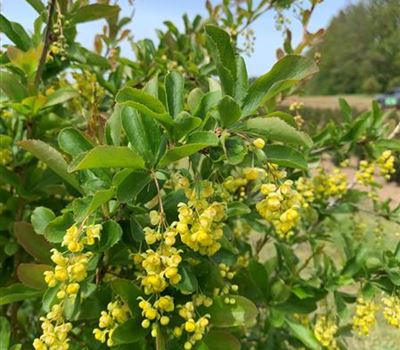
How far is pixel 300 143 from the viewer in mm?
785

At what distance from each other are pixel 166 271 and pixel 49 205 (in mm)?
860

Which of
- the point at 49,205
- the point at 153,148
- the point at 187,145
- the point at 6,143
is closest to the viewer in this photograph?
the point at 187,145

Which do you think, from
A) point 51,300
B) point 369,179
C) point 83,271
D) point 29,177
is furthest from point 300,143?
point 369,179

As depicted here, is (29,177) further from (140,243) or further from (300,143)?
(300,143)

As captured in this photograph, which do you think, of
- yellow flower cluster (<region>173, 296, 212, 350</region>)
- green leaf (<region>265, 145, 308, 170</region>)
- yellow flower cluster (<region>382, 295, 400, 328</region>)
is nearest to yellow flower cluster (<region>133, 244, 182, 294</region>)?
yellow flower cluster (<region>173, 296, 212, 350</region>)

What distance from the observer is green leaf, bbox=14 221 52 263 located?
106 centimetres

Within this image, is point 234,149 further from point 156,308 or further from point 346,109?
point 346,109

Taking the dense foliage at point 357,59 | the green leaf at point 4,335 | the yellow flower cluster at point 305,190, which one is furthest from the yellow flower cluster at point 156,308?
the dense foliage at point 357,59

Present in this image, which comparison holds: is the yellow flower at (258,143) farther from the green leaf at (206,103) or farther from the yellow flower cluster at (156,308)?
the yellow flower cluster at (156,308)

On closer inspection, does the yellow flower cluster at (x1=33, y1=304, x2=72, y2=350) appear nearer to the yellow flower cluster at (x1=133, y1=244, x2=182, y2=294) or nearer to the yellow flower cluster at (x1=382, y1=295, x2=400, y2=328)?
the yellow flower cluster at (x1=133, y1=244, x2=182, y2=294)

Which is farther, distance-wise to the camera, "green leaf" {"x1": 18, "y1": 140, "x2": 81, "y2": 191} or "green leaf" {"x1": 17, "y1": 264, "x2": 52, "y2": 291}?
"green leaf" {"x1": 17, "y1": 264, "x2": 52, "y2": 291}

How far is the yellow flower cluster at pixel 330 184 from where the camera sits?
71.4 inches

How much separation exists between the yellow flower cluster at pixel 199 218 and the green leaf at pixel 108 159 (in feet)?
0.31

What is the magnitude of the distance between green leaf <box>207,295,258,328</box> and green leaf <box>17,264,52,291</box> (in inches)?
13.4
